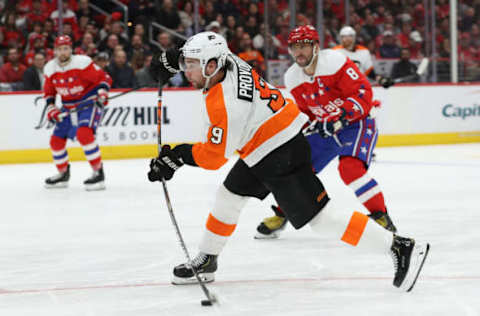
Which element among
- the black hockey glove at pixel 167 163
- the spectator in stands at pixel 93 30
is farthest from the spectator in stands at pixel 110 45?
the black hockey glove at pixel 167 163

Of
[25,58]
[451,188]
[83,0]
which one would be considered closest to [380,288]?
[451,188]

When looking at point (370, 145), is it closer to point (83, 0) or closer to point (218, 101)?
point (218, 101)

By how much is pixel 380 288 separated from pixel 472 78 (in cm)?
914

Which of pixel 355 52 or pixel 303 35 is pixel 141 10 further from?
pixel 303 35

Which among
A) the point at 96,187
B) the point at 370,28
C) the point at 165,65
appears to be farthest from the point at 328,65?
the point at 370,28

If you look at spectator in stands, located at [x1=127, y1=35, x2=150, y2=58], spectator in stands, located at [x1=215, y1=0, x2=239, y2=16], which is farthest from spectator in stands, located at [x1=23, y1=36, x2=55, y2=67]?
spectator in stands, located at [x1=215, y1=0, x2=239, y2=16]

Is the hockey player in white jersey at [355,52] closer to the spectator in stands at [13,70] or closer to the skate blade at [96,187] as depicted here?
the skate blade at [96,187]

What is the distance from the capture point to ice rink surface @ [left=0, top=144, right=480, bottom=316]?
283 centimetres

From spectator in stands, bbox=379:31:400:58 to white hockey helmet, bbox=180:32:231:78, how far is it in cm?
885

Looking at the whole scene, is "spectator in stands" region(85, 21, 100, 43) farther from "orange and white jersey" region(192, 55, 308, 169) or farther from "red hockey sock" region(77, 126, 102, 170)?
"orange and white jersey" region(192, 55, 308, 169)

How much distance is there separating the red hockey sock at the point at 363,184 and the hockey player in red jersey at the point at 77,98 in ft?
9.81

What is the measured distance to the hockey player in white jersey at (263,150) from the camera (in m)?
2.79

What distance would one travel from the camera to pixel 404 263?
9.69 feet

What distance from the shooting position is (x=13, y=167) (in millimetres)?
8406
